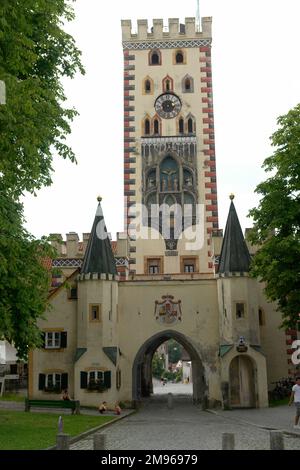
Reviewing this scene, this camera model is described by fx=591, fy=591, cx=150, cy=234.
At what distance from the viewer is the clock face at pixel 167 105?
141 feet

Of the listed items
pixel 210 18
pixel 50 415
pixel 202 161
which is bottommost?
pixel 50 415

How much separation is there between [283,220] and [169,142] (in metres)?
20.4

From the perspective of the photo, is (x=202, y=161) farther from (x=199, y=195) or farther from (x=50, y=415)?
(x=50, y=415)

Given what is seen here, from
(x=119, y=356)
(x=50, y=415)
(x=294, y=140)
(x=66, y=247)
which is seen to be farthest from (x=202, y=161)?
(x=50, y=415)

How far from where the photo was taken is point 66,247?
→ 38.9m

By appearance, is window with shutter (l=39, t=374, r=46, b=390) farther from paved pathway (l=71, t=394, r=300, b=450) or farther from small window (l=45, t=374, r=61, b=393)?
paved pathway (l=71, t=394, r=300, b=450)

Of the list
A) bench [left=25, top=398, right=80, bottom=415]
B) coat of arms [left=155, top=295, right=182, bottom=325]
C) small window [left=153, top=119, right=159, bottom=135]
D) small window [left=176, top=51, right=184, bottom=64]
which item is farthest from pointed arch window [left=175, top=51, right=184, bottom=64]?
bench [left=25, top=398, right=80, bottom=415]

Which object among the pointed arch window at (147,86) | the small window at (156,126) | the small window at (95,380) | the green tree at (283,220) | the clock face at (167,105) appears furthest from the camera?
the pointed arch window at (147,86)

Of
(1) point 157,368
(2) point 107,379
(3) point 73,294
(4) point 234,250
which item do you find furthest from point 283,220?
(1) point 157,368

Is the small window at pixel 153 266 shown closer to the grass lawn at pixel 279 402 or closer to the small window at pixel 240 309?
the small window at pixel 240 309

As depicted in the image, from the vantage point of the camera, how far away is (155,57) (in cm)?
4447

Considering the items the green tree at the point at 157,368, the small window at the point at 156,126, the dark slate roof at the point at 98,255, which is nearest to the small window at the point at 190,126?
the small window at the point at 156,126

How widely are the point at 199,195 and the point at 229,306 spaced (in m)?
10.7
